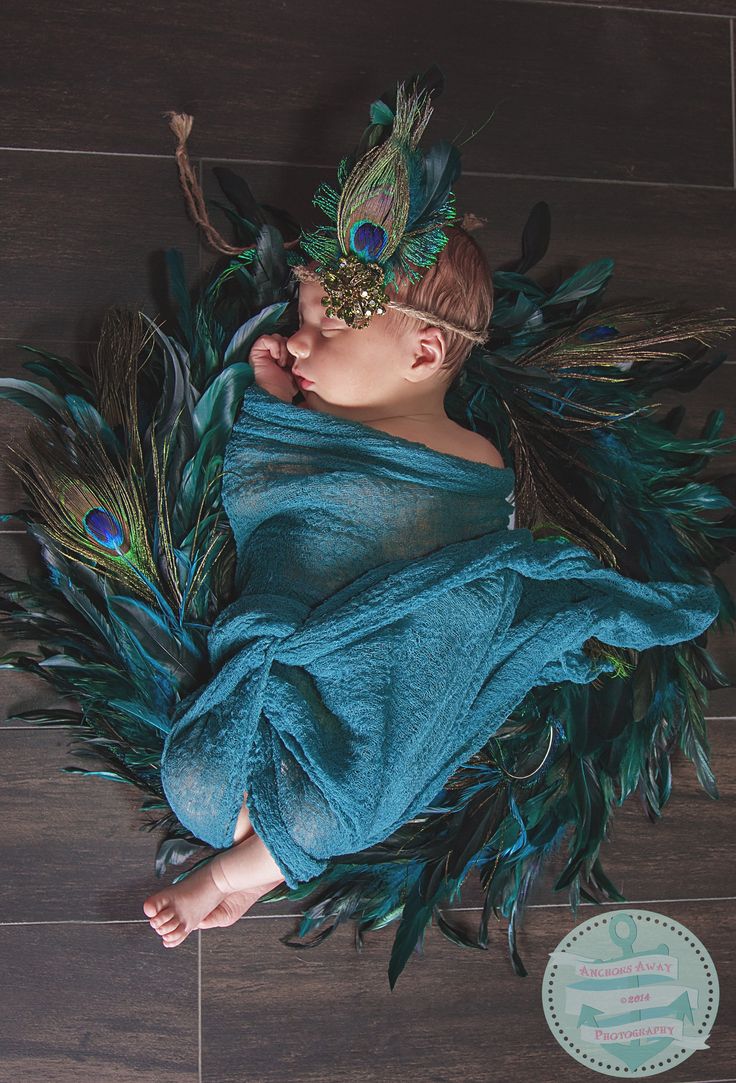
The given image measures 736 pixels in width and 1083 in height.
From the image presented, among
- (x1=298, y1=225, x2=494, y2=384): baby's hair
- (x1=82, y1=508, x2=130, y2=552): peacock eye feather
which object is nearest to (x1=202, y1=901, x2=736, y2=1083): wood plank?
(x1=82, y1=508, x2=130, y2=552): peacock eye feather

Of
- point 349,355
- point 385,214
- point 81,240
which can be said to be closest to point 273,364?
point 349,355

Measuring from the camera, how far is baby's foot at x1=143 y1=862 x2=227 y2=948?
1.25 meters

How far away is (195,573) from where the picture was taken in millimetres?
1314

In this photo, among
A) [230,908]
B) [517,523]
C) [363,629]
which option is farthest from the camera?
[517,523]

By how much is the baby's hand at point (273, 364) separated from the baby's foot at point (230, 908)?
2.12 feet

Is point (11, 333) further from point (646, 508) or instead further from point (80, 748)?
point (646, 508)

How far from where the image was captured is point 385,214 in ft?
3.98

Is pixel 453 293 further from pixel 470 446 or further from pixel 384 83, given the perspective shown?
pixel 384 83

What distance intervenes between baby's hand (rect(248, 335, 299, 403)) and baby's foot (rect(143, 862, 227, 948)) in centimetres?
63

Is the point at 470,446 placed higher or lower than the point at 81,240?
lower

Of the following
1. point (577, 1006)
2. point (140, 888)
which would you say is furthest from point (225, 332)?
point (577, 1006)

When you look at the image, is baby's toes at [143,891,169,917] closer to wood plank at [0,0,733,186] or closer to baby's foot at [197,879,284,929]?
baby's foot at [197,879,284,929]

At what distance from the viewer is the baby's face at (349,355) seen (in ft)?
4.18

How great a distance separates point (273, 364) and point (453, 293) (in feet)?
0.84
